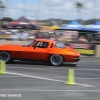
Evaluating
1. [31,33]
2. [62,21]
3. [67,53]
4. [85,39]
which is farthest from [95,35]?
[62,21]

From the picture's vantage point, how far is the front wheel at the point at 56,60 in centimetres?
1595

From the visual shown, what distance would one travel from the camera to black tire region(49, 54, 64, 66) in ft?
52.3

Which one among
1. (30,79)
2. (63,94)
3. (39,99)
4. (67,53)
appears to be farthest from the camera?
(67,53)

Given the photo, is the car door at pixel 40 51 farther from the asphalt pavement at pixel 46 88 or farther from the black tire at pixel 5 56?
the asphalt pavement at pixel 46 88

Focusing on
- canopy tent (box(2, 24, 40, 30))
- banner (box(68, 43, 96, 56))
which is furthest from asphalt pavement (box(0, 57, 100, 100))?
canopy tent (box(2, 24, 40, 30))

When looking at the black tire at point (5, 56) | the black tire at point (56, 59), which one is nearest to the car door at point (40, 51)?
the black tire at point (56, 59)

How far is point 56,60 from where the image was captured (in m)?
16.0

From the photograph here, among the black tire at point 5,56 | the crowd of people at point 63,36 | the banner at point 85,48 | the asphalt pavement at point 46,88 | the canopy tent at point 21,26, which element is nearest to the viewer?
the asphalt pavement at point 46,88

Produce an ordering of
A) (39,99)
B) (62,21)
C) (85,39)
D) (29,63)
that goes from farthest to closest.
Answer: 1. (62,21)
2. (85,39)
3. (29,63)
4. (39,99)

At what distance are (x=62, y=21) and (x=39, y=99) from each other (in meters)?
27.5

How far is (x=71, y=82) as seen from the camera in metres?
10.0

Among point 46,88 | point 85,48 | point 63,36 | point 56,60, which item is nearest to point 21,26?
point 63,36

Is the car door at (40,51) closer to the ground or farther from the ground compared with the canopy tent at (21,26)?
closer to the ground

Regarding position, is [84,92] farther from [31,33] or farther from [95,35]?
[31,33]
